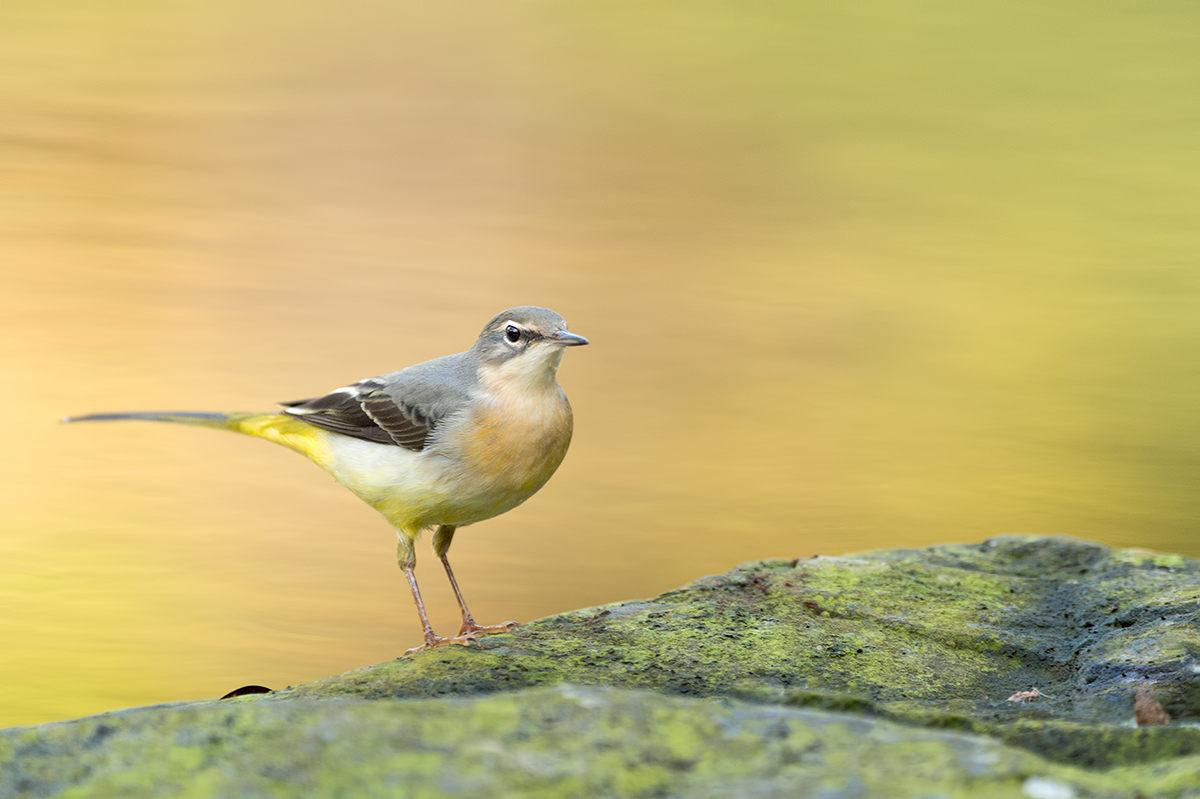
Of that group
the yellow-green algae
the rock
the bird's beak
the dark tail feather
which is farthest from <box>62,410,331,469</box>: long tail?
the rock

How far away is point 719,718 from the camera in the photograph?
7.73 feet

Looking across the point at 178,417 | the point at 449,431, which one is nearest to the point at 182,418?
the point at 178,417

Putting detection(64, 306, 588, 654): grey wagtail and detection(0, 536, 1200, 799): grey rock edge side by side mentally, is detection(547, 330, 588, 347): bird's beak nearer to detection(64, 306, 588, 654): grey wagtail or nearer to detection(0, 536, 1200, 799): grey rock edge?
detection(64, 306, 588, 654): grey wagtail

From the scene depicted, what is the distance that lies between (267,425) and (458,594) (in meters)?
1.20

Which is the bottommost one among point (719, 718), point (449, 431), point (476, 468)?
point (719, 718)

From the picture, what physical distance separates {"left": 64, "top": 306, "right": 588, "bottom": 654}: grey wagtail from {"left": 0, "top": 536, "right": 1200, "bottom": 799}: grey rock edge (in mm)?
641

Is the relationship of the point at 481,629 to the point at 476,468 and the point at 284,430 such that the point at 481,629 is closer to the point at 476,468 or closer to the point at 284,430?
the point at 476,468

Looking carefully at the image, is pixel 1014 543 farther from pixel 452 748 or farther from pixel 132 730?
pixel 132 730

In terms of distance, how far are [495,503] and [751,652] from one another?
1.31 m

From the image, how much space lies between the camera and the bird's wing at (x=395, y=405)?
4.53 meters

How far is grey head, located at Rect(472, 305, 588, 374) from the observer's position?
4.47m

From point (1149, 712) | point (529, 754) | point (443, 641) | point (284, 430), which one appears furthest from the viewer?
point (284, 430)

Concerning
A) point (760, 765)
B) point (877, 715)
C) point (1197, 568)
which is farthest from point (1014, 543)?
point (760, 765)

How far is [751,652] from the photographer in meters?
3.49
